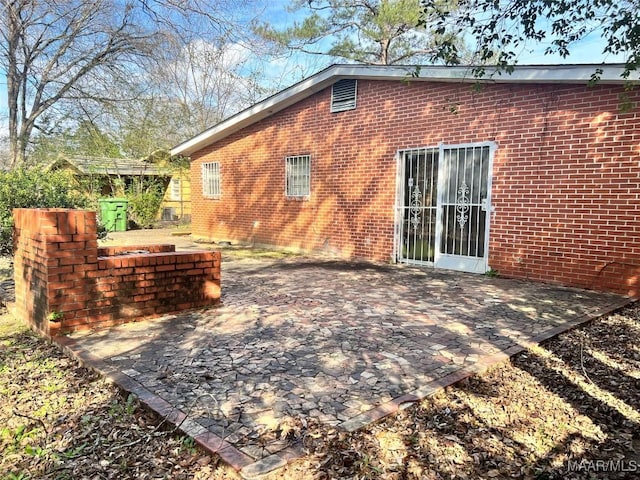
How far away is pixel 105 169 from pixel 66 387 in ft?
56.9

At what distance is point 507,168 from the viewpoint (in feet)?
23.0

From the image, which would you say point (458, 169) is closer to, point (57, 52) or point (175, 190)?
point (57, 52)

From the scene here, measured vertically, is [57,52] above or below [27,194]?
above

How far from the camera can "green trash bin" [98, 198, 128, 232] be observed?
1667 centimetres

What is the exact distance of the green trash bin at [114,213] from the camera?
16.7 meters

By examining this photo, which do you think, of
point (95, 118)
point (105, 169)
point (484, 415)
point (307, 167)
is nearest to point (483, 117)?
point (307, 167)

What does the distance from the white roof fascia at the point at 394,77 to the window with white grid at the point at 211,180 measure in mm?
699

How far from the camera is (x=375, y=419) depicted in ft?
8.20

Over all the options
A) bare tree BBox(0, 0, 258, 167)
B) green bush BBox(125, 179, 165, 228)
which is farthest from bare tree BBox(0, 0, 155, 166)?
green bush BBox(125, 179, 165, 228)

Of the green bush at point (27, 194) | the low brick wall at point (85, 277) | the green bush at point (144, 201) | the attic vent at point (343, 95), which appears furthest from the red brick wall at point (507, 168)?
the green bush at point (144, 201)

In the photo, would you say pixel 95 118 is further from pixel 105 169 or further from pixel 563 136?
pixel 563 136

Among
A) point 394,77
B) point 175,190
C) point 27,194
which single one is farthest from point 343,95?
point 175,190

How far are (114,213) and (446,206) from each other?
45.1 ft

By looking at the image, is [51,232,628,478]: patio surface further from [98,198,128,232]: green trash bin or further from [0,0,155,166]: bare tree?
[98,198,128,232]: green trash bin
